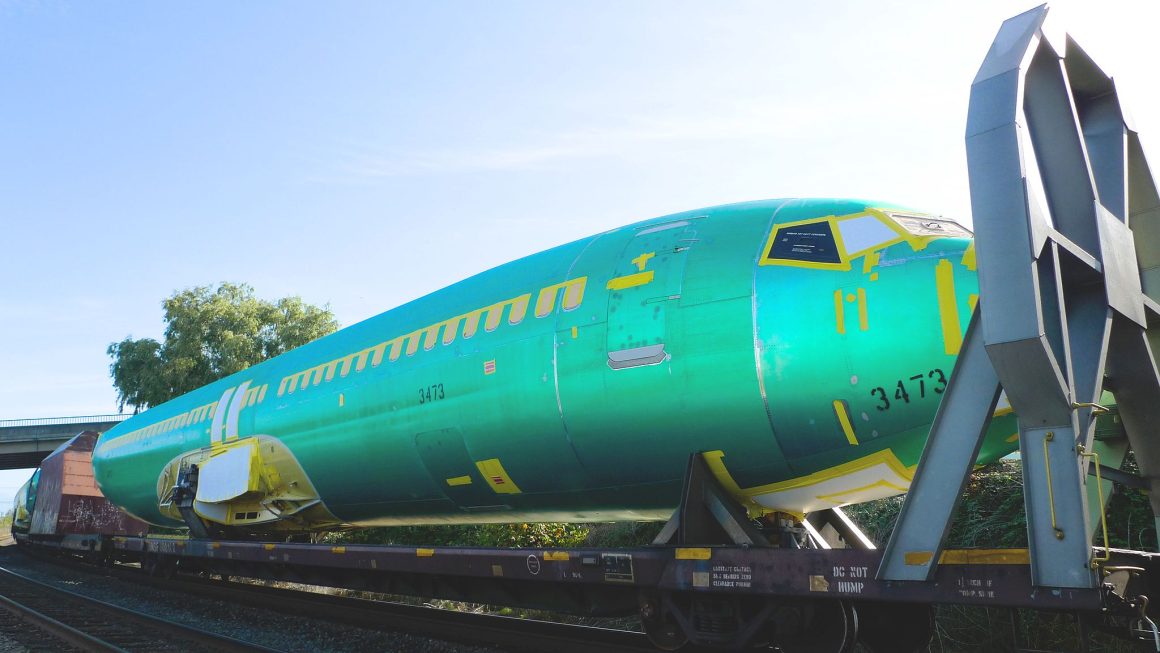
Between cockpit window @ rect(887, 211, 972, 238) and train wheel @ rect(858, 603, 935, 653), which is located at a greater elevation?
cockpit window @ rect(887, 211, 972, 238)

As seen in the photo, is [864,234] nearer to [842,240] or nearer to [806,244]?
[842,240]

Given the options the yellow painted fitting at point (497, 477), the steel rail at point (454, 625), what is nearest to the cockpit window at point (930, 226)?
the yellow painted fitting at point (497, 477)

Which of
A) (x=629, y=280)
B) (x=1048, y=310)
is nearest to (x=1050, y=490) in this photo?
(x=1048, y=310)

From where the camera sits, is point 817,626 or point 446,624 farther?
point 446,624

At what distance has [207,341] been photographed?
42062 mm

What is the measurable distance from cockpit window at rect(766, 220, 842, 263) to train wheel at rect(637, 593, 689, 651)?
2.99 metres

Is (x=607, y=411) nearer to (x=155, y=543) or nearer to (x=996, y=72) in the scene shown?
(x=996, y=72)

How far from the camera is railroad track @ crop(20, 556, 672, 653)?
29.0ft

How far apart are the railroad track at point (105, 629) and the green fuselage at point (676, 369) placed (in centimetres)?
272

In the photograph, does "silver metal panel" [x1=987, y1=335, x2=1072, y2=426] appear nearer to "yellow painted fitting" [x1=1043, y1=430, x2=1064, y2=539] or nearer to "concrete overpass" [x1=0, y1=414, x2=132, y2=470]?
"yellow painted fitting" [x1=1043, y1=430, x2=1064, y2=539]

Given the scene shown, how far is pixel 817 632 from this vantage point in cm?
598

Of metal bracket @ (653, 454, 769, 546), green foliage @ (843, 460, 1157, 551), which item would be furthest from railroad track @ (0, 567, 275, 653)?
green foliage @ (843, 460, 1157, 551)

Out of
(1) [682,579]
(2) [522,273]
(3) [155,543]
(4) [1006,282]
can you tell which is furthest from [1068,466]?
(3) [155,543]

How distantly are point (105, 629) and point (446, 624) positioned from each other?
16.7ft
